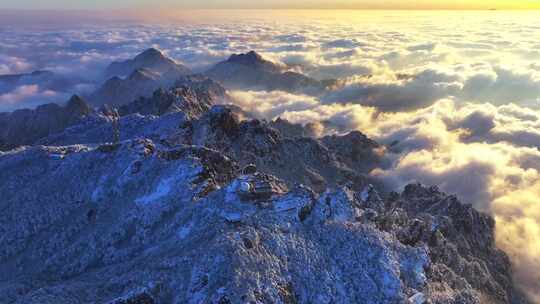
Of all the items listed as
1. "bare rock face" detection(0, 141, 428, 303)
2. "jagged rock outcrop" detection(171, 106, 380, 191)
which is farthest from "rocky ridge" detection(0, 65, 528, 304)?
"jagged rock outcrop" detection(171, 106, 380, 191)

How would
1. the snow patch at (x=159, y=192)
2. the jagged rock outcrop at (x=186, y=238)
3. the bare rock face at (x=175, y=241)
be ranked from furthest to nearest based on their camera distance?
the snow patch at (x=159, y=192) → the jagged rock outcrop at (x=186, y=238) → the bare rock face at (x=175, y=241)

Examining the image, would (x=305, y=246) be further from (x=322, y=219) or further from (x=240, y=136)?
(x=240, y=136)

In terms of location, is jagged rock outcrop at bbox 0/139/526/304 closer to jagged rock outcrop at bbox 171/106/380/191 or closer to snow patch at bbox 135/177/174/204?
snow patch at bbox 135/177/174/204

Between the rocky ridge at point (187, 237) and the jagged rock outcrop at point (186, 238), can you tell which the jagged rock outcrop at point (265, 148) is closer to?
the rocky ridge at point (187, 237)

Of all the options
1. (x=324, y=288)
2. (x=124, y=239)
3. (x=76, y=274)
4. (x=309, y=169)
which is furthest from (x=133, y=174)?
(x=309, y=169)

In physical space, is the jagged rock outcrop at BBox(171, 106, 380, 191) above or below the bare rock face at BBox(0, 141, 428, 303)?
below

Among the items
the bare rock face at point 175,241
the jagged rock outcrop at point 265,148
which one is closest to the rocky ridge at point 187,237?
the bare rock face at point 175,241

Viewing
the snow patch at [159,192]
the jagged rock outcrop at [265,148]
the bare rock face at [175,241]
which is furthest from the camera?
the jagged rock outcrop at [265,148]

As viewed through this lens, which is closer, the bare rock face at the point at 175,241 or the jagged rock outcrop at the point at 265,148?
the bare rock face at the point at 175,241

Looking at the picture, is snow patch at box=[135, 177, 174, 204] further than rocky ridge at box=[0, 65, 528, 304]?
Yes

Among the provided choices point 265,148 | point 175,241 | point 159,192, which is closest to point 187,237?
point 175,241

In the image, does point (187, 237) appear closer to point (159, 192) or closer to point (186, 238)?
point (186, 238)
